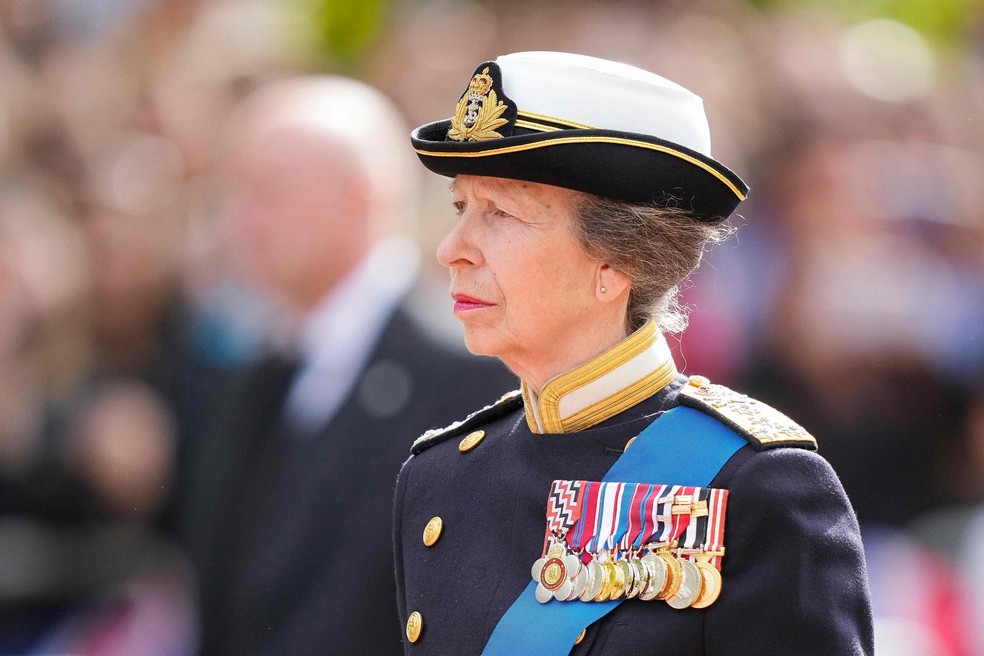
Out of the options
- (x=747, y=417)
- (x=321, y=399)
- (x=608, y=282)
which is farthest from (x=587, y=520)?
(x=321, y=399)

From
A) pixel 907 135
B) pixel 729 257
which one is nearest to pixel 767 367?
pixel 729 257

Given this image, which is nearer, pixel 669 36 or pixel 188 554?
pixel 188 554

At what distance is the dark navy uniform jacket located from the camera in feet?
8.58

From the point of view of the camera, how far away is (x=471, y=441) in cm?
330

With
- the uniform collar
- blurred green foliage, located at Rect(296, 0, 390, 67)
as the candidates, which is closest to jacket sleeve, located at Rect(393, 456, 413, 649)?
the uniform collar

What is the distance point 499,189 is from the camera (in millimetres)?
2949

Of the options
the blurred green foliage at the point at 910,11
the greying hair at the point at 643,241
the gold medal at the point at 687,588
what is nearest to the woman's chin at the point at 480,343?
the greying hair at the point at 643,241

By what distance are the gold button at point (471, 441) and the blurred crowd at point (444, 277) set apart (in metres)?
1.42

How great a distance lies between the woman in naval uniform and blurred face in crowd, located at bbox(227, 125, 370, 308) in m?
2.07

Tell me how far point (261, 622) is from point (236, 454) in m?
0.68

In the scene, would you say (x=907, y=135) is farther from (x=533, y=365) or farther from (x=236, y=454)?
(x=533, y=365)

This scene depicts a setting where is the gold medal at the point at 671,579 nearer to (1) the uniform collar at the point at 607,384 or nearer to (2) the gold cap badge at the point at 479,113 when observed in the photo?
(1) the uniform collar at the point at 607,384

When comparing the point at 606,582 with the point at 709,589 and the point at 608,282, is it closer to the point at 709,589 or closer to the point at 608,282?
the point at 709,589

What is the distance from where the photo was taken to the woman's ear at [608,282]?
2.96 meters
